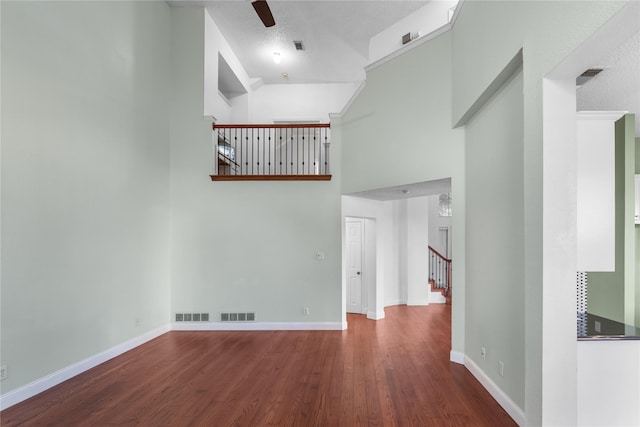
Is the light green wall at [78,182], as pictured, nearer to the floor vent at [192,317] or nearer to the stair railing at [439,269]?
the floor vent at [192,317]

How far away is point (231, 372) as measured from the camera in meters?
3.77

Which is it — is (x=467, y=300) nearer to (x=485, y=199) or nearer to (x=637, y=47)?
(x=485, y=199)

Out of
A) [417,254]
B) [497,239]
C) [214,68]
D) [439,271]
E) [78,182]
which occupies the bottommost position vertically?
[439,271]

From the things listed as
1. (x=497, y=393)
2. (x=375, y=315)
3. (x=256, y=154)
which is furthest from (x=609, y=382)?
(x=256, y=154)

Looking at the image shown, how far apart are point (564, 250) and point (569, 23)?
1489 mm

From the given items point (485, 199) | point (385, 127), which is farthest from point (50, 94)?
point (485, 199)

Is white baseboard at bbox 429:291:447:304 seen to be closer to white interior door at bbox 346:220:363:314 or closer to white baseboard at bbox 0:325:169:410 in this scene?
white interior door at bbox 346:220:363:314

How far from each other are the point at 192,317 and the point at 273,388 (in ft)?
9.51

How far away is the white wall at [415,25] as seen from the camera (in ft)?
19.0

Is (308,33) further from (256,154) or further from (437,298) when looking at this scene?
(437,298)

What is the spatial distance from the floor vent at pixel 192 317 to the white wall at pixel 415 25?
246 inches

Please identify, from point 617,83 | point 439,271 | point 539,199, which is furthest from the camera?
point 439,271

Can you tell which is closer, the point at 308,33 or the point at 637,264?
the point at 637,264

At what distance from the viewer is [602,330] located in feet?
7.77
